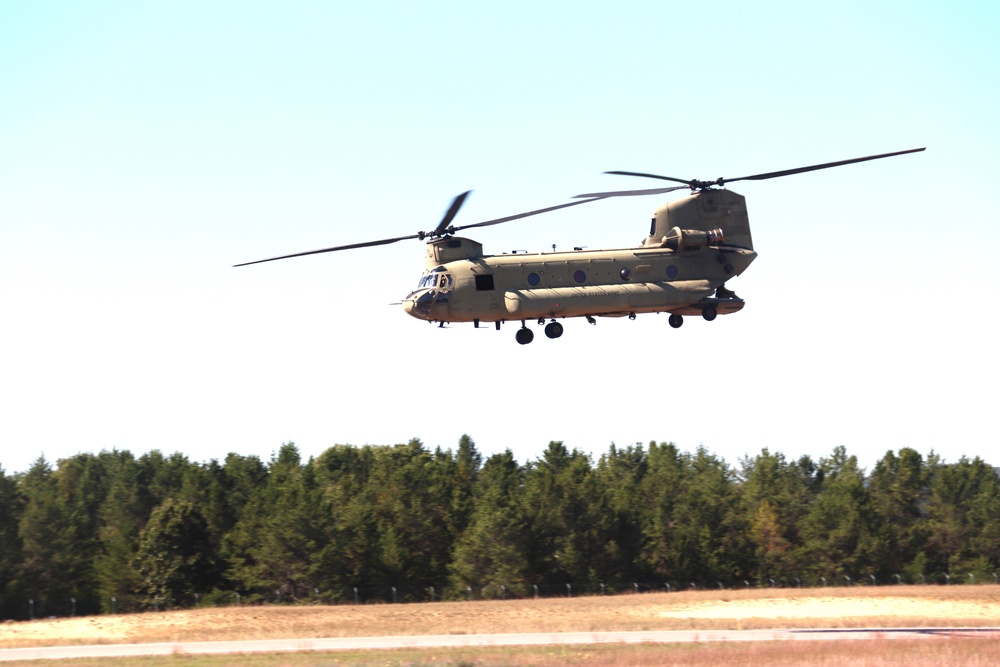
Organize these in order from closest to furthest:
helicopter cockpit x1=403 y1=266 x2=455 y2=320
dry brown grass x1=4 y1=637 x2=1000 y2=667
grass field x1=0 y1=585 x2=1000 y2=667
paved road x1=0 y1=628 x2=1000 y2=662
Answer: dry brown grass x1=4 y1=637 x2=1000 y2=667 → helicopter cockpit x1=403 y1=266 x2=455 y2=320 → grass field x1=0 y1=585 x2=1000 y2=667 → paved road x1=0 y1=628 x2=1000 y2=662

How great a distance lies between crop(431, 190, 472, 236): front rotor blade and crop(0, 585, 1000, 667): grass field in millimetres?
16660

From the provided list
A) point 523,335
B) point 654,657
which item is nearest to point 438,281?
point 523,335

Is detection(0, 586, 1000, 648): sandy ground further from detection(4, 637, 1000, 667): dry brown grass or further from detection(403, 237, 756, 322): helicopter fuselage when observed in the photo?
detection(403, 237, 756, 322): helicopter fuselage

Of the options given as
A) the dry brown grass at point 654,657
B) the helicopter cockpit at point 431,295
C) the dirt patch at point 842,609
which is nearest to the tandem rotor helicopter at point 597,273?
the helicopter cockpit at point 431,295

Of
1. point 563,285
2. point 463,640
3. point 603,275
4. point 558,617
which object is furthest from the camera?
point 558,617

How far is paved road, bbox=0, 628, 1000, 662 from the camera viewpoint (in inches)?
1937

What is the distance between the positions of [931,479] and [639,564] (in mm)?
39767

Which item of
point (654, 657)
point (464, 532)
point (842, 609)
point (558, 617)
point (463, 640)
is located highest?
point (464, 532)

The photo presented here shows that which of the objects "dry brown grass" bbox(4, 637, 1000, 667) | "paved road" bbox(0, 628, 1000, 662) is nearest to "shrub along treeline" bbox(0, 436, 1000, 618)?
"paved road" bbox(0, 628, 1000, 662)

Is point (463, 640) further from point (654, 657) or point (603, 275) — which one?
point (603, 275)

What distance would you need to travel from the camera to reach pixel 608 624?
194 feet

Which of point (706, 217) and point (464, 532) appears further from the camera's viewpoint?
point (464, 532)

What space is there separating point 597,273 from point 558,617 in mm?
25484

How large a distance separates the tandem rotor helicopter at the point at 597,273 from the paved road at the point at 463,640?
46.5ft
